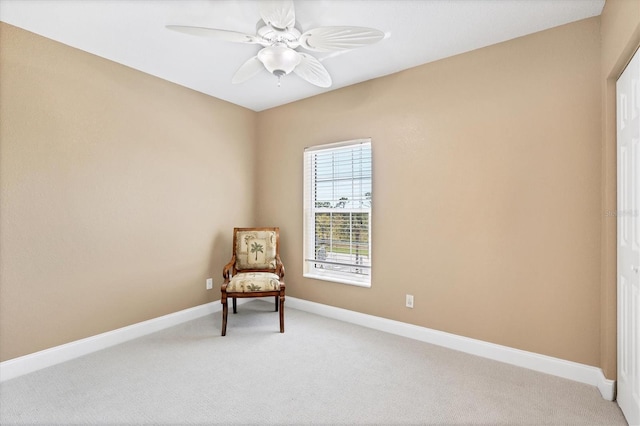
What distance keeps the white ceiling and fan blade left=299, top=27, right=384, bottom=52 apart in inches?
10.7

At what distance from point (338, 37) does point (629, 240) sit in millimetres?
2078

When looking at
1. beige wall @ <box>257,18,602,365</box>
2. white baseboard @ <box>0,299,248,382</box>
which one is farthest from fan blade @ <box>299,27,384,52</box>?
white baseboard @ <box>0,299,248,382</box>

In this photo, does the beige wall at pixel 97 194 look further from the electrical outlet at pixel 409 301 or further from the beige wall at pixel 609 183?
the beige wall at pixel 609 183

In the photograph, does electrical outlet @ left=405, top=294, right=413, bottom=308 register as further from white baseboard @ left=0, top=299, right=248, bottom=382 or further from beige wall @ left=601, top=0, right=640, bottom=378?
white baseboard @ left=0, top=299, right=248, bottom=382

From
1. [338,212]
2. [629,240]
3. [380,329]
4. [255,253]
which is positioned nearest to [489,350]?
[380,329]

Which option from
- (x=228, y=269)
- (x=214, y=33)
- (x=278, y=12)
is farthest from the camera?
(x=228, y=269)

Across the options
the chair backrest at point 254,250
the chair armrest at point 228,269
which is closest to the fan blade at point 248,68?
the chair backrest at point 254,250

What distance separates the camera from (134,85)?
2965 mm

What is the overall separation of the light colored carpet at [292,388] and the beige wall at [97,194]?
485mm

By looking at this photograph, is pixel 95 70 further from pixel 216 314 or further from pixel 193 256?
pixel 216 314

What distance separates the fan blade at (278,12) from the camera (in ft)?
5.43

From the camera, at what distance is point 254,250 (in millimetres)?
3650

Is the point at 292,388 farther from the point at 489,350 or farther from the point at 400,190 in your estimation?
the point at 400,190

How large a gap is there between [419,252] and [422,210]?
1.32ft
